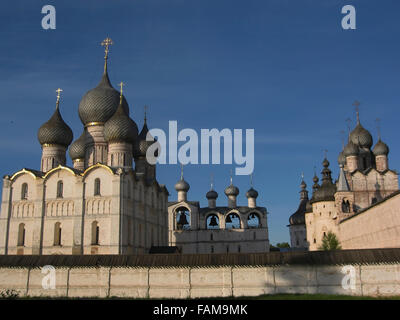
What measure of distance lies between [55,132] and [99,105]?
4.16m

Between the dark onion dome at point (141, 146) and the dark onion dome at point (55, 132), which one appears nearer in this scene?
the dark onion dome at point (55, 132)

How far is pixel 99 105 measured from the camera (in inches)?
1501

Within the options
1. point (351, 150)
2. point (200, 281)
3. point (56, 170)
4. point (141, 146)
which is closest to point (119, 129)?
point (56, 170)

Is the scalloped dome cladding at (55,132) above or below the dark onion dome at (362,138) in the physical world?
below

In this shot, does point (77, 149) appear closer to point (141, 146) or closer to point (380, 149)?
point (141, 146)

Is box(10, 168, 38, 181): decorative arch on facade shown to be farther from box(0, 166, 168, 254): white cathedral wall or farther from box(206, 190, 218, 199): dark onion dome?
box(206, 190, 218, 199): dark onion dome

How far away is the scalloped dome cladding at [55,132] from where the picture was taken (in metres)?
36.9

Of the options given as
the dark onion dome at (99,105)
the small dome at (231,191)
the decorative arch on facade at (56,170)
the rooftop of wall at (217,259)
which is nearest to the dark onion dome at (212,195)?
the small dome at (231,191)

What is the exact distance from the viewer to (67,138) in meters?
37.6

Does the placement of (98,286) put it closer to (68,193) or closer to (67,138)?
(68,193)

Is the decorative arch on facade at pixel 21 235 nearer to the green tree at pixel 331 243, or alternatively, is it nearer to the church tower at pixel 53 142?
the church tower at pixel 53 142

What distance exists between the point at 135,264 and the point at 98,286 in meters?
2.10

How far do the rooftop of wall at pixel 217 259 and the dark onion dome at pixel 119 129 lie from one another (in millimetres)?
13376
